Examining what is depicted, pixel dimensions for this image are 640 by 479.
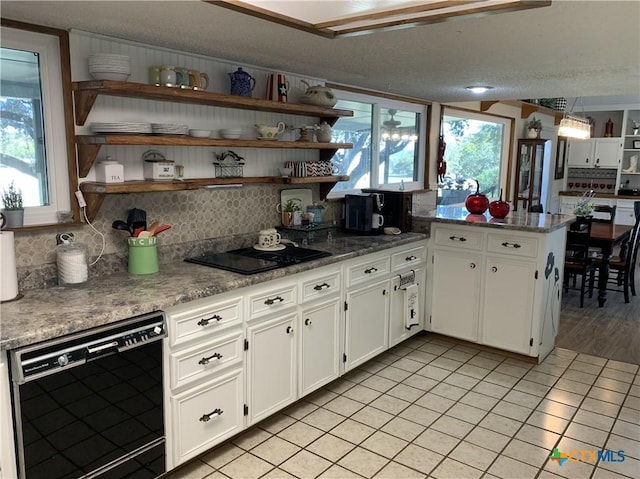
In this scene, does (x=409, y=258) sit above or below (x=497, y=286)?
above

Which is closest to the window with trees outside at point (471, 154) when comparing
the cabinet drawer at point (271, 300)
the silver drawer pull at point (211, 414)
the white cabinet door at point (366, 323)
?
the white cabinet door at point (366, 323)

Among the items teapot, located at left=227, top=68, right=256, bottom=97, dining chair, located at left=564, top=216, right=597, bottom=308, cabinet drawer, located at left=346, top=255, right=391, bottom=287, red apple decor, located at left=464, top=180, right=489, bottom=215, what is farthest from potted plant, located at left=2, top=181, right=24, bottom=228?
dining chair, located at left=564, top=216, right=597, bottom=308

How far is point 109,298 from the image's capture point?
217 centimetres

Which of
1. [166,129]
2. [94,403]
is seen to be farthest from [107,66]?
[94,403]

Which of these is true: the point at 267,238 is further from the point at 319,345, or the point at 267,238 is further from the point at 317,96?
the point at 317,96

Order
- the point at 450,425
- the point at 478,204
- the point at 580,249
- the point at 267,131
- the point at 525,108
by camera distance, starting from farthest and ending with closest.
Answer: the point at 525,108 < the point at 580,249 < the point at 478,204 < the point at 267,131 < the point at 450,425

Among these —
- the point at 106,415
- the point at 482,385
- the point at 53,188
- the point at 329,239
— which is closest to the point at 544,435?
the point at 482,385

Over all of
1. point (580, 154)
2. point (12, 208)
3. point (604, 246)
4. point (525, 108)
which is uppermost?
point (525, 108)

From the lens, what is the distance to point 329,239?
3611 millimetres

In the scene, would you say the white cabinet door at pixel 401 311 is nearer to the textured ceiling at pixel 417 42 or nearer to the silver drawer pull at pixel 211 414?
the textured ceiling at pixel 417 42

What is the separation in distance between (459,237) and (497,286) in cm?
47

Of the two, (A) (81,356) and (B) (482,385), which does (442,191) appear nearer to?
(B) (482,385)

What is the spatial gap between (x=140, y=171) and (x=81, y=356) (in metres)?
1.20

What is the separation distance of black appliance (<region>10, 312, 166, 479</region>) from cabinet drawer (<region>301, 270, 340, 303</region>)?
0.96m
